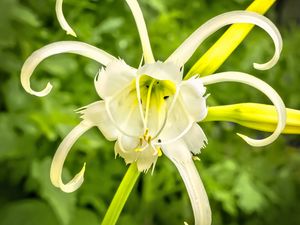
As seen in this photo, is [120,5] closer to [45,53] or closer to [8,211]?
[8,211]

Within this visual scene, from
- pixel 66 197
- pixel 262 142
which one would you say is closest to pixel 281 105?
pixel 262 142

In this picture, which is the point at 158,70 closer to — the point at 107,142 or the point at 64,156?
the point at 64,156

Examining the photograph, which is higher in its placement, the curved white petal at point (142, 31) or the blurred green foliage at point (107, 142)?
the blurred green foliage at point (107, 142)

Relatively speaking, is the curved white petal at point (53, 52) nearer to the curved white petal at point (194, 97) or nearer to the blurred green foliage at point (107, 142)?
the curved white petal at point (194, 97)

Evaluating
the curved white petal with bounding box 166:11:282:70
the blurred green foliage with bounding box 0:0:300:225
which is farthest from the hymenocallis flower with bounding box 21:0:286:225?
the blurred green foliage with bounding box 0:0:300:225

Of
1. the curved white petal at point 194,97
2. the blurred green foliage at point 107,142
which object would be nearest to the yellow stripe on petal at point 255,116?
Result: the curved white petal at point 194,97

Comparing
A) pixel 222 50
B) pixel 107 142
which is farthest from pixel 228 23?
pixel 107 142

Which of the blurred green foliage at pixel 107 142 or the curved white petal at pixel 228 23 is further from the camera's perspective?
the blurred green foliage at pixel 107 142
